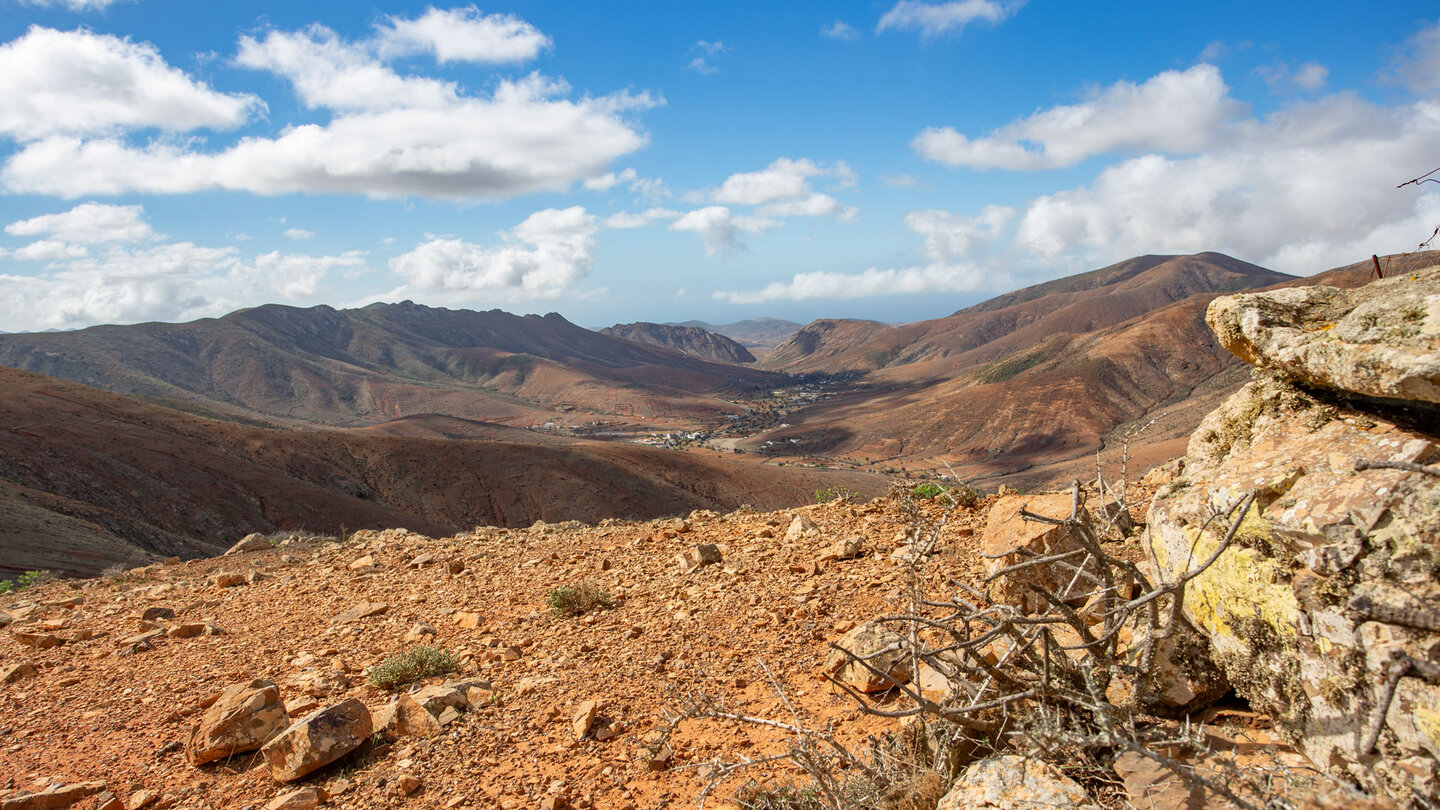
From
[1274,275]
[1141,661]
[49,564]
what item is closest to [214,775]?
[1141,661]

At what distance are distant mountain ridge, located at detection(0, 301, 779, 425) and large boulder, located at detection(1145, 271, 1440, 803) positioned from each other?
83.9 meters

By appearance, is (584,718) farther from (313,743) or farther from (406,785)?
(313,743)

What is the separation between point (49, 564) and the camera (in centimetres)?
1484

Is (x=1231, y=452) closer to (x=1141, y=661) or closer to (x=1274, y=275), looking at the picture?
(x=1141, y=661)

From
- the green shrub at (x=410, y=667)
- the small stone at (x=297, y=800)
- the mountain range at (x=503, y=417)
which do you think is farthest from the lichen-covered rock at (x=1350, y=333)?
the green shrub at (x=410, y=667)

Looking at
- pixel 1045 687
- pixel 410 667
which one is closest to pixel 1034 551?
pixel 1045 687

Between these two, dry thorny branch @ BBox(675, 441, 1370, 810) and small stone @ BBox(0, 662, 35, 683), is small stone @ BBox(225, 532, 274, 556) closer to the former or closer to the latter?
small stone @ BBox(0, 662, 35, 683)

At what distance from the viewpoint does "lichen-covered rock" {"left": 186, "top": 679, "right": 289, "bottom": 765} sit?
→ 177 inches

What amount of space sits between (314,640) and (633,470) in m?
40.5

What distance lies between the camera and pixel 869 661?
4.10m

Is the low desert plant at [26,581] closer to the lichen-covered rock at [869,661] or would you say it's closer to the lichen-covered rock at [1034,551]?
the lichen-covered rock at [869,661]

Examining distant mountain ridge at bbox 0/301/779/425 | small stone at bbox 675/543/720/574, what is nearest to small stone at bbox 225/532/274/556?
small stone at bbox 675/543/720/574

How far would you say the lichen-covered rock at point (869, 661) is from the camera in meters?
4.18

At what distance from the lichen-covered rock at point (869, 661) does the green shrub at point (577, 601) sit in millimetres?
2505
